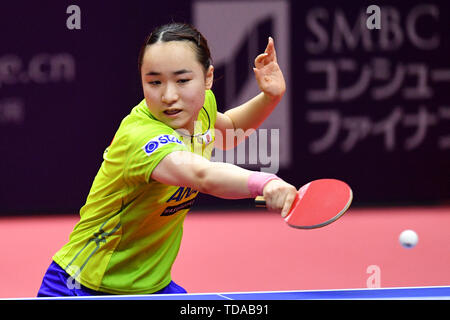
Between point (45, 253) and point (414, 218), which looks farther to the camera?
point (414, 218)

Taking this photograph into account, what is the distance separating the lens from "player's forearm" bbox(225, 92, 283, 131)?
2836 mm

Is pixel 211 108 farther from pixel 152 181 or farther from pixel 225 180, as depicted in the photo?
pixel 225 180

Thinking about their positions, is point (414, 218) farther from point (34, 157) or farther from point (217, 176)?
point (217, 176)

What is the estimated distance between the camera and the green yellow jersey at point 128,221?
229 centimetres

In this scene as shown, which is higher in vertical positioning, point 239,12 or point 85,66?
point 239,12

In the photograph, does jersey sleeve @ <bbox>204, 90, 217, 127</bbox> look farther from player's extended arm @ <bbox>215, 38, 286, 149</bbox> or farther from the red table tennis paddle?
the red table tennis paddle

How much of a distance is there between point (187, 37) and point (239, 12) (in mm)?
3435

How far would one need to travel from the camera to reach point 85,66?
5738mm

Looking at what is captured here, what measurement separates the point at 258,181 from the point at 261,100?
→ 3.24 ft

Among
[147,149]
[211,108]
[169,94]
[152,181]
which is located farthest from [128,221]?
[211,108]

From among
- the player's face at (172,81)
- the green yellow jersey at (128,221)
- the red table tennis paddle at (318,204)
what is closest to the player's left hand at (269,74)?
the green yellow jersey at (128,221)
